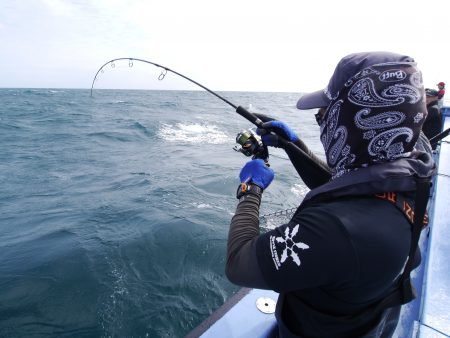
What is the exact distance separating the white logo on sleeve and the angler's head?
1.10 ft

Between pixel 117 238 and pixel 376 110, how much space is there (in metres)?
4.37

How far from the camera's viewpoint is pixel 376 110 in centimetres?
100

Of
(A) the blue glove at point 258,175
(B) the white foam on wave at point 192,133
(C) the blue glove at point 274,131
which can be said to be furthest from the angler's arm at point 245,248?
(B) the white foam on wave at point 192,133

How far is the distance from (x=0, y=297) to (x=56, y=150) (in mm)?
8740

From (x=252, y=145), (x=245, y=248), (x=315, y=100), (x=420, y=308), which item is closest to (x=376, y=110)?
(x=315, y=100)

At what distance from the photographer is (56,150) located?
10953 mm

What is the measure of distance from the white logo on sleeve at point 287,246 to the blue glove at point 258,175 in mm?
548

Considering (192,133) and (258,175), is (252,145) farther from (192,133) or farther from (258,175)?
(192,133)

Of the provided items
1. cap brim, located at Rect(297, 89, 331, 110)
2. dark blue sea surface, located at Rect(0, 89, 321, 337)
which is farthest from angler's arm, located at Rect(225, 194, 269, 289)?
dark blue sea surface, located at Rect(0, 89, 321, 337)

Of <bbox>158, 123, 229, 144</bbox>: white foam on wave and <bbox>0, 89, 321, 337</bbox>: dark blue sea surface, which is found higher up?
<bbox>158, 123, 229, 144</bbox>: white foam on wave

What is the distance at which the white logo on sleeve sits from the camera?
3.14 ft

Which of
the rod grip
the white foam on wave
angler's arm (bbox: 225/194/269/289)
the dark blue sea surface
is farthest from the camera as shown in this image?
the white foam on wave

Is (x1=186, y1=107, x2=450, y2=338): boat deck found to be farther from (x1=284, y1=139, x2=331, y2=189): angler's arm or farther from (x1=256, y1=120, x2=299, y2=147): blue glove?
(x1=256, y1=120, x2=299, y2=147): blue glove

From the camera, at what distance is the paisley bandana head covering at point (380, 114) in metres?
0.99
